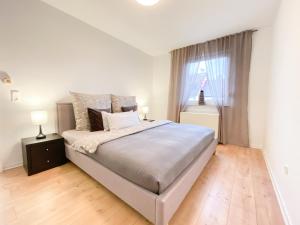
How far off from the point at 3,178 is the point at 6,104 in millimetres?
981

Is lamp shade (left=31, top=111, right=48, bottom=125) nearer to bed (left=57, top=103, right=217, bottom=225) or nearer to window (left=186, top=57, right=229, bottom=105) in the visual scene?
bed (left=57, top=103, right=217, bottom=225)

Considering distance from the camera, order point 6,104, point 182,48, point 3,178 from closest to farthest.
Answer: point 3,178
point 6,104
point 182,48

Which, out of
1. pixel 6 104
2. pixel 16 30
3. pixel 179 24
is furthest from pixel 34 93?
pixel 179 24

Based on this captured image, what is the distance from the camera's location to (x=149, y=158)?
4.14 feet

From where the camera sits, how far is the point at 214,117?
338 centimetres

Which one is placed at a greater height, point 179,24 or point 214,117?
point 179,24

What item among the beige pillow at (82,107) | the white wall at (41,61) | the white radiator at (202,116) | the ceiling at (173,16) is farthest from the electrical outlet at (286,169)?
the white wall at (41,61)

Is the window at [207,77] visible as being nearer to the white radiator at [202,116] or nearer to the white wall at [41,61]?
the white radiator at [202,116]

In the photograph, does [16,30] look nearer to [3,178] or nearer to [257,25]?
[3,178]

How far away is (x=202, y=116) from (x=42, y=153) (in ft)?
10.7

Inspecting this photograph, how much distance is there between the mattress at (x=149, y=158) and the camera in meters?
1.12

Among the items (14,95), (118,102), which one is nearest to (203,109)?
(118,102)

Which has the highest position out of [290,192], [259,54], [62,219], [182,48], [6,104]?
[182,48]

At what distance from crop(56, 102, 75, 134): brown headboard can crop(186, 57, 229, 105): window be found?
2.91m
